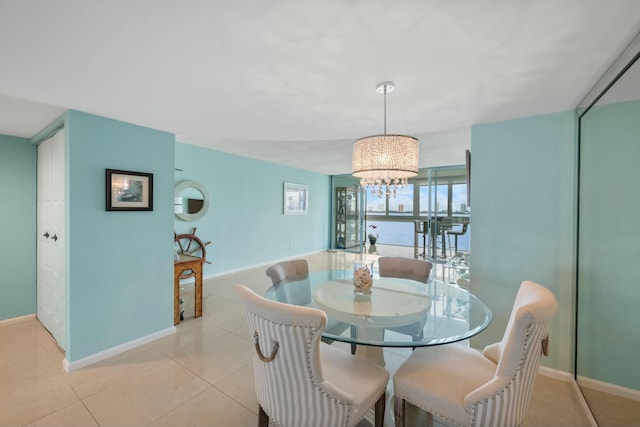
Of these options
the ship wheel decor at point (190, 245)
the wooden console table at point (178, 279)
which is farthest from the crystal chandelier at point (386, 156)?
the ship wheel decor at point (190, 245)

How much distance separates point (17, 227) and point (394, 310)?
4082mm

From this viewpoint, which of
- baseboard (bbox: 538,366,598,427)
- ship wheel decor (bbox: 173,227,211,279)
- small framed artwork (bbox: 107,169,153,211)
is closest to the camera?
baseboard (bbox: 538,366,598,427)

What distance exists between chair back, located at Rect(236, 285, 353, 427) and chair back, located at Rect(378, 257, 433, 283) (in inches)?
64.9

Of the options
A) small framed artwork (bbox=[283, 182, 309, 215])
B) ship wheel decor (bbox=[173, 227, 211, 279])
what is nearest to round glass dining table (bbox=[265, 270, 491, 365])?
ship wheel decor (bbox=[173, 227, 211, 279])

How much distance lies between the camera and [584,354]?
1985 mm

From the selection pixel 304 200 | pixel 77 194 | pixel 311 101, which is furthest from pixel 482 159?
pixel 304 200

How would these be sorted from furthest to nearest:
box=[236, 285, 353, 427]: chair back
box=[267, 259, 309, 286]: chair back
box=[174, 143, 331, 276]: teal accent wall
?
box=[174, 143, 331, 276]: teal accent wall < box=[267, 259, 309, 286]: chair back < box=[236, 285, 353, 427]: chair back

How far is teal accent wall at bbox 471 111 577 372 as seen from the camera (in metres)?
2.12

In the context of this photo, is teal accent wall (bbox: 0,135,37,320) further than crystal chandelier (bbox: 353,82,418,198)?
Yes

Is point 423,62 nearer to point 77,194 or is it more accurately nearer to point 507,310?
point 507,310

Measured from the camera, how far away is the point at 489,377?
1.38m

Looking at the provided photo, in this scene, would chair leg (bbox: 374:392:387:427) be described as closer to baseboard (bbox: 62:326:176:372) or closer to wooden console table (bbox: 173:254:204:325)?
baseboard (bbox: 62:326:176:372)

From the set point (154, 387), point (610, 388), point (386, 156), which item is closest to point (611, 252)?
point (610, 388)

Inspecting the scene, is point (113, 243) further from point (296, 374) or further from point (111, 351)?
point (296, 374)
